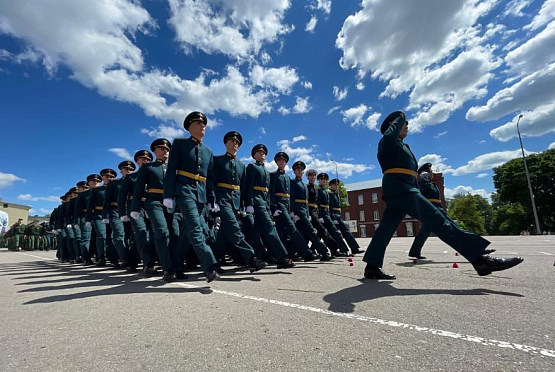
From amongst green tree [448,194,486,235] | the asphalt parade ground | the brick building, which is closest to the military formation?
the asphalt parade ground

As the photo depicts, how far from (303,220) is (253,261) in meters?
2.70

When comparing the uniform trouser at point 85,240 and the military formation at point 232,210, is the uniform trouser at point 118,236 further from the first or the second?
the uniform trouser at point 85,240

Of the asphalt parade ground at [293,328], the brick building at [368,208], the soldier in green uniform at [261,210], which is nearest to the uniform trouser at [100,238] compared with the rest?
the asphalt parade ground at [293,328]

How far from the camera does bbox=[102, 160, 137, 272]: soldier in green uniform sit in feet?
21.3

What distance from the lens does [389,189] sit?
13.8ft

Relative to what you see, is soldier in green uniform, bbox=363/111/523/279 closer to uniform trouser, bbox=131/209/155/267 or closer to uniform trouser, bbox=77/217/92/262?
uniform trouser, bbox=131/209/155/267

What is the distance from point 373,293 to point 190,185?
2983 millimetres

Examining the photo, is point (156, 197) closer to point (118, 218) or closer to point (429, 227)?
point (118, 218)

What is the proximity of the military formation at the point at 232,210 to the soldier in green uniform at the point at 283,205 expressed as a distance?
0.02 meters

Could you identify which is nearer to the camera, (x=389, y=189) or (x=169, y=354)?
(x=169, y=354)

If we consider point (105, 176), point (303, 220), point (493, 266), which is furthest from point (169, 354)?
point (105, 176)

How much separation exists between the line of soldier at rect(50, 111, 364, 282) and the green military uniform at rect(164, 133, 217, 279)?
0.01 meters

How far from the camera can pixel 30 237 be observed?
21031 mm

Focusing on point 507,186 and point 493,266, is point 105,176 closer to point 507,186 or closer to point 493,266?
point 493,266
